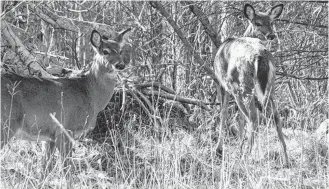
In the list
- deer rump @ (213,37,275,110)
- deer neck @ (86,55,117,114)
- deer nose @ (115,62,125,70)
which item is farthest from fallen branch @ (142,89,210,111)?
deer nose @ (115,62,125,70)

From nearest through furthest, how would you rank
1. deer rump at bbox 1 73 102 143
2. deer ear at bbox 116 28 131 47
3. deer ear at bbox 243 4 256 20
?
1. deer rump at bbox 1 73 102 143
2. deer ear at bbox 116 28 131 47
3. deer ear at bbox 243 4 256 20

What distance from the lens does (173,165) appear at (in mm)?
5168

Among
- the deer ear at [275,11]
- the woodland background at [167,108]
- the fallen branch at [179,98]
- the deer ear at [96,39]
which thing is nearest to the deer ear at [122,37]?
the woodland background at [167,108]

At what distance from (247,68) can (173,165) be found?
229 cm

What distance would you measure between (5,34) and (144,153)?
2.24 meters

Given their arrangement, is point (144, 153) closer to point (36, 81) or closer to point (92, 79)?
point (92, 79)

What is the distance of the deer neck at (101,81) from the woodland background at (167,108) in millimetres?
329

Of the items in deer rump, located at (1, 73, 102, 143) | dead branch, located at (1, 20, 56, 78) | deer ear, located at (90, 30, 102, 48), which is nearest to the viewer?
deer rump, located at (1, 73, 102, 143)

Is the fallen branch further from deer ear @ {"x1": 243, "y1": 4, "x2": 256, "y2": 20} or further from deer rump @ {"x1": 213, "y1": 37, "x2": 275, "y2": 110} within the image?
deer ear @ {"x1": 243, "y1": 4, "x2": 256, "y2": 20}

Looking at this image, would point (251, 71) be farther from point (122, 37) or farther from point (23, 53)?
point (23, 53)

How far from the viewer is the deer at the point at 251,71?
6887mm

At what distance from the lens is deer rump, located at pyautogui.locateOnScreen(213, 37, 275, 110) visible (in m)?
6.89

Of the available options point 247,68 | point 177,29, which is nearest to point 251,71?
point 247,68

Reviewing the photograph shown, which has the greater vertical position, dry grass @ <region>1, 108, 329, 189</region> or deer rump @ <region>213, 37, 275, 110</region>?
deer rump @ <region>213, 37, 275, 110</region>
